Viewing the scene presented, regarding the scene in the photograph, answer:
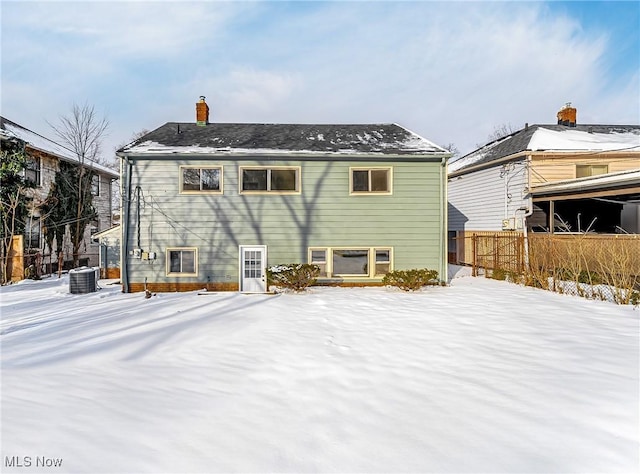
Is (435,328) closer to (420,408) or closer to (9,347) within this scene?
(420,408)

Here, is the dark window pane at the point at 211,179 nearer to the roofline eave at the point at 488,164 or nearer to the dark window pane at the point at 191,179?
the dark window pane at the point at 191,179

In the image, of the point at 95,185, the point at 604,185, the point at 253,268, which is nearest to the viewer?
the point at 604,185

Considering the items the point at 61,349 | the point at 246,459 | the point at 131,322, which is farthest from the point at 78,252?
the point at 246,459

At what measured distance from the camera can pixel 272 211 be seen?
40.5 ft

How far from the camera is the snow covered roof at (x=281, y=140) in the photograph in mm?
12297

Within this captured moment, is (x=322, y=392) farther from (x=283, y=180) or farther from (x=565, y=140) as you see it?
(x=565, y=140)

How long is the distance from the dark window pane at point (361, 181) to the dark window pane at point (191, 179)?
611 centimetres

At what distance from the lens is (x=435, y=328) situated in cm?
718

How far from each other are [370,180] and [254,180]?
456cm

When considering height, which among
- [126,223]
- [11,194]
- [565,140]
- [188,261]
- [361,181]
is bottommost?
[188,261]

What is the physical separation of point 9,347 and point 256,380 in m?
4.85

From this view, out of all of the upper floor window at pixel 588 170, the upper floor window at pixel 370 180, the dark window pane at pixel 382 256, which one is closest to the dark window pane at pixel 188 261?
the upper floor window at pixel 370 180

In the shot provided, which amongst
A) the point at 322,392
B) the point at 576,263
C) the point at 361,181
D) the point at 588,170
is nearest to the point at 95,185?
the point at 361,181

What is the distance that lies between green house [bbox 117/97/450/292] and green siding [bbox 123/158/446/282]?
0.13ft
